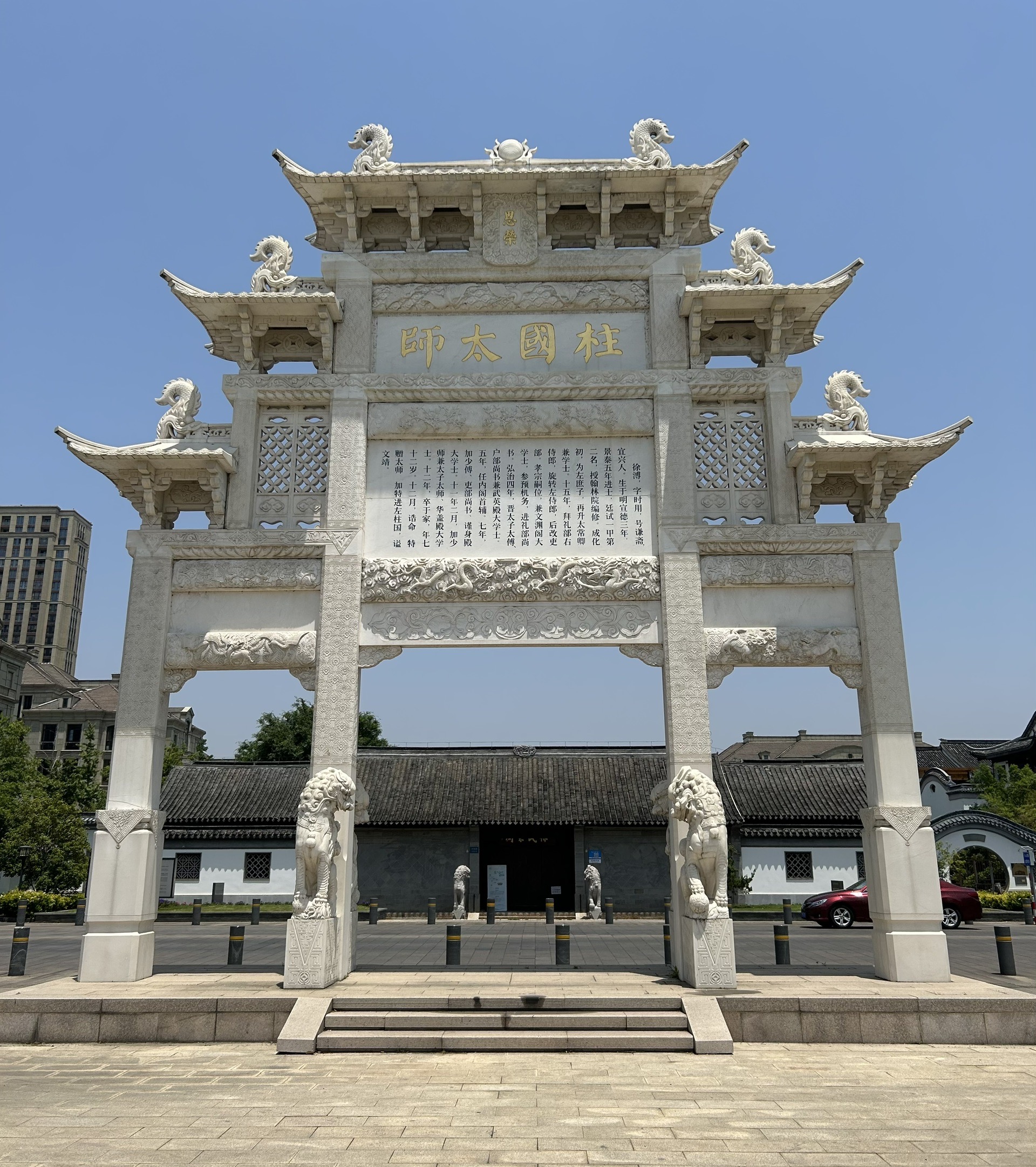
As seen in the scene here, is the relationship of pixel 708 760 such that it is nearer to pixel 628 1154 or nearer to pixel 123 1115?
pixel 628 1154

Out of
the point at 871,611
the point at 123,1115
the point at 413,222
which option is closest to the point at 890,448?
the point at 871,611

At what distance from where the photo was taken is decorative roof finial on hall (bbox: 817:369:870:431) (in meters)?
10.6

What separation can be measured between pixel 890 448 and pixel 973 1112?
644 cm

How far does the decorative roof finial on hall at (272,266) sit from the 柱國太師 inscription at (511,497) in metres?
2.18

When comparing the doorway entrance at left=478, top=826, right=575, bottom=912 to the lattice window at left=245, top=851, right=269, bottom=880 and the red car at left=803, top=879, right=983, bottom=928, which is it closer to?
the lattice window at left=245, top=851, right=269, bottom=880

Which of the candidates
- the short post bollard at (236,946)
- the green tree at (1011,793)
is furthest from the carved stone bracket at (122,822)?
the green tree at (1011,793)

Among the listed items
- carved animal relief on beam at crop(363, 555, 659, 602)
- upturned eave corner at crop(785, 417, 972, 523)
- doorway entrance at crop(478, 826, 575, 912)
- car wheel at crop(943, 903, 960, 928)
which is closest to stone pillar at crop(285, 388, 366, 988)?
carved animal relief on beam at crop(363, 555, 659, 602)

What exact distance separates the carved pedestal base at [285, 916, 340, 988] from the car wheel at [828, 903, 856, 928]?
13.7 m

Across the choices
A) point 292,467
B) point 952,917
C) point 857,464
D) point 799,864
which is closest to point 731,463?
point 857,464

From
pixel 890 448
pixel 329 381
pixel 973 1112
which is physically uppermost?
pixel 329 381

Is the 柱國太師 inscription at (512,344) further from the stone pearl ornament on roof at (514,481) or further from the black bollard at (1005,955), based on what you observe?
the black bollard at (1005,955)

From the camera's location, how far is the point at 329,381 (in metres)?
10.8

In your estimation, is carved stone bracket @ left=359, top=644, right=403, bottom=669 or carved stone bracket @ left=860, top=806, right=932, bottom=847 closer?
carved stone bracket @ left=860, top=806, right=932, bottom=847

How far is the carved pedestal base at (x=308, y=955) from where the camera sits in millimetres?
8812
